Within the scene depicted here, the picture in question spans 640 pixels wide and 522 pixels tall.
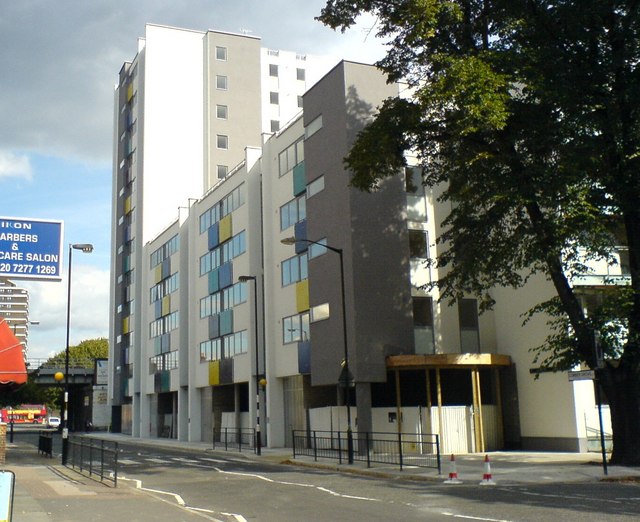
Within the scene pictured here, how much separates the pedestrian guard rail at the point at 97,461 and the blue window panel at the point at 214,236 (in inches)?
939

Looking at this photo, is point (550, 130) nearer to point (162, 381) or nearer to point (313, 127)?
point (313, 127)

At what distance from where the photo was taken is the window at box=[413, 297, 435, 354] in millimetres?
34000

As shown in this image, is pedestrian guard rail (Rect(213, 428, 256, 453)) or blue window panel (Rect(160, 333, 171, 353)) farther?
blue window panel (Rect(160, 333, 171, 353))

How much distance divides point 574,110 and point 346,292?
13672 mm

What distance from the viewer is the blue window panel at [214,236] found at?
5050cm

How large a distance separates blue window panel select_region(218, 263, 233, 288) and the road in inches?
915

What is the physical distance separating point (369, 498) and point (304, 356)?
806 inches

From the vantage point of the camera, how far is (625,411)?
2316 centimetres

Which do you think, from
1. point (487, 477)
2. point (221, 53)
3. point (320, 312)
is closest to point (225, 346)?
point (320, 312)

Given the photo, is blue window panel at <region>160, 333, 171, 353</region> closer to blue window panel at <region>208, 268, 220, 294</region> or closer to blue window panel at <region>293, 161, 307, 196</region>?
blue window panel at <region>208, 268, 220, 294</region>

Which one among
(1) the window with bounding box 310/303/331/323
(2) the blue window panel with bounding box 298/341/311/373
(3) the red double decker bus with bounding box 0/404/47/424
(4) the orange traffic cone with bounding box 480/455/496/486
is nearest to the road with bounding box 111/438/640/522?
(4) the orange traffic cone with bounding box 480/455/496/486

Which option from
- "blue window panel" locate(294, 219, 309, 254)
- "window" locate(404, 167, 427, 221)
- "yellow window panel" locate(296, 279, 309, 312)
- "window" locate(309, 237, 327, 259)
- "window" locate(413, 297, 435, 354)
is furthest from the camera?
"blue window panel" locate(294, 219, 309, 254)

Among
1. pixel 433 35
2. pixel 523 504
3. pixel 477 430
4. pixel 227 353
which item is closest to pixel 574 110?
pixel 433 35

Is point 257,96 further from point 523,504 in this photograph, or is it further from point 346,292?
point 523,504
